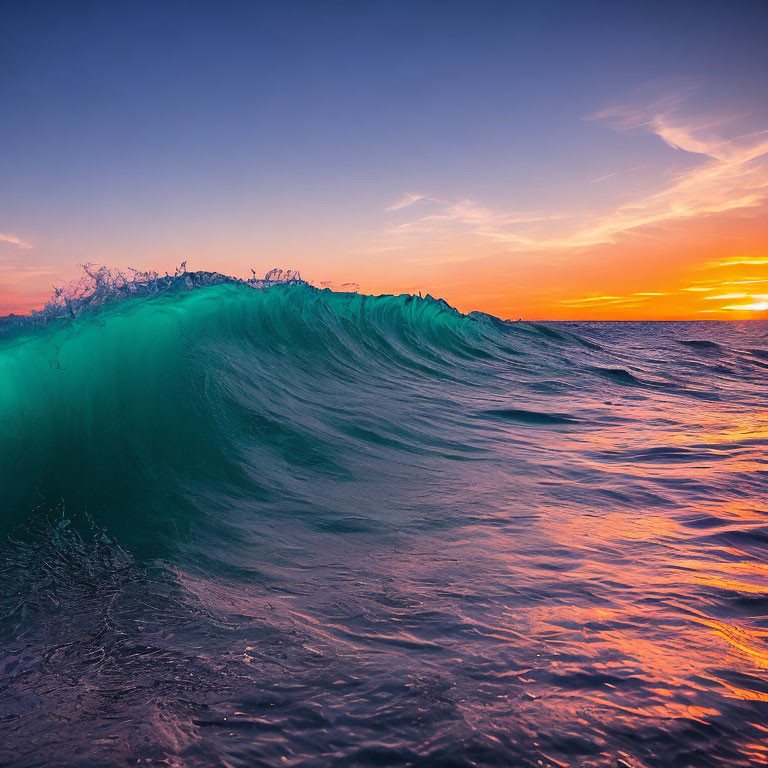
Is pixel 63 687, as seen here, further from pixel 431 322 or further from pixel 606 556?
pixel 431 322

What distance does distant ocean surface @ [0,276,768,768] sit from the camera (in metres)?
1.77

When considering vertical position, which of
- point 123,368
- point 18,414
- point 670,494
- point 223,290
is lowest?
point 670,494

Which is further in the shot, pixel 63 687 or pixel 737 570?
pixel 737 570

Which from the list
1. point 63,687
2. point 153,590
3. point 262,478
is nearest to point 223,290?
point 262,478

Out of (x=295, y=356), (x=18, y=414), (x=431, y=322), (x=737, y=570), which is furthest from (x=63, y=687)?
(x=431, y=322)

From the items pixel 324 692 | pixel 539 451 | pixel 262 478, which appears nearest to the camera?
A: pixel 324 692

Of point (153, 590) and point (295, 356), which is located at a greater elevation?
point (295, 356)

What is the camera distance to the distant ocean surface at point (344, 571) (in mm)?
1767

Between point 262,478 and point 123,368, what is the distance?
2.57m

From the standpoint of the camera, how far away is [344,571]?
3062 millimetres

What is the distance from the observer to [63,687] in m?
2.04

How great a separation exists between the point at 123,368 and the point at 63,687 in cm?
470

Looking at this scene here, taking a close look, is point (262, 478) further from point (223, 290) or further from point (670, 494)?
point (223, 290)

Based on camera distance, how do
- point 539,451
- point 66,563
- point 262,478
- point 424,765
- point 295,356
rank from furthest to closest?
point 295,356 < point 539,451 < point 262,478 < point 66,563 < point 424,765
